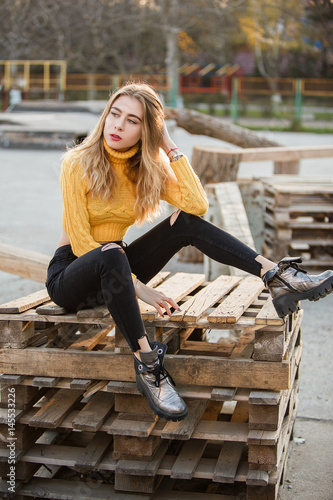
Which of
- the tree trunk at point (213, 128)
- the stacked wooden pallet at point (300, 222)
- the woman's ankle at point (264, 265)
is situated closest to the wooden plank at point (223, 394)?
the woman's ankle at point (264, 265)

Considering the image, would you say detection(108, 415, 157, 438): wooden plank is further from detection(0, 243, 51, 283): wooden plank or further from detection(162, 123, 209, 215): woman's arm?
detection(0, 243, 51, 283): wooden plank

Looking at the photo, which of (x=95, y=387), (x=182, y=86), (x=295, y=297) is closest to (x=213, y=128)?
(x=295, y=297)

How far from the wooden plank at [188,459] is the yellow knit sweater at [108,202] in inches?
38.7

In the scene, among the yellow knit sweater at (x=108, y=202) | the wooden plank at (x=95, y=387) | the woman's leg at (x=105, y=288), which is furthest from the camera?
the yellow knit sweater at (x=108, y=202)

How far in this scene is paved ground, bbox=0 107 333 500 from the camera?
3266 mm

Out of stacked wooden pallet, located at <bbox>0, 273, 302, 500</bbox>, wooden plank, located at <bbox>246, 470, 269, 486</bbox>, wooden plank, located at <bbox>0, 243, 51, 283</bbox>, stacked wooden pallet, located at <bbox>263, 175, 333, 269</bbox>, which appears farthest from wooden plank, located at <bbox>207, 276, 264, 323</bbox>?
stacked wooden pallet, located at <bbox>263, 175, 333, 269</bbox>

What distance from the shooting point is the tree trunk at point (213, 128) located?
368 inches

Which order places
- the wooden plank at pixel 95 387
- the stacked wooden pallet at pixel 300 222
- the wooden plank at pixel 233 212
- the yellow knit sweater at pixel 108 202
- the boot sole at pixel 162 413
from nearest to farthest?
the boot sole at pixel 162 413
the wooden plank at pixel 95 387
the yellow knit sweater at pixel 108 202
the wooden plank at pixel 233 212
the stacked wooden pallet at pixel 300 222

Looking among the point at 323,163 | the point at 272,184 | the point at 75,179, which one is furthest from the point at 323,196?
the point at 323,163

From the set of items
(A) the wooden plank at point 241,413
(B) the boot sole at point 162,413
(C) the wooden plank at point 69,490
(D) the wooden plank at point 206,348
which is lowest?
(C) the wooden plank at point 69,490

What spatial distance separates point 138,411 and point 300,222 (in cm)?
426

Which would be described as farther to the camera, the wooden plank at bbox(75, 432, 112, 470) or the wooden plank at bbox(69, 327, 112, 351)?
the wooden plank at bbox(69, 327, 112, 351)

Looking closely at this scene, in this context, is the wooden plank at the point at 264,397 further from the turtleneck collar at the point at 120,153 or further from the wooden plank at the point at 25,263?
the wooden plank at the point at 25,263

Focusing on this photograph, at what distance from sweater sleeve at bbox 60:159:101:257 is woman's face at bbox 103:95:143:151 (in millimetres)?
223
